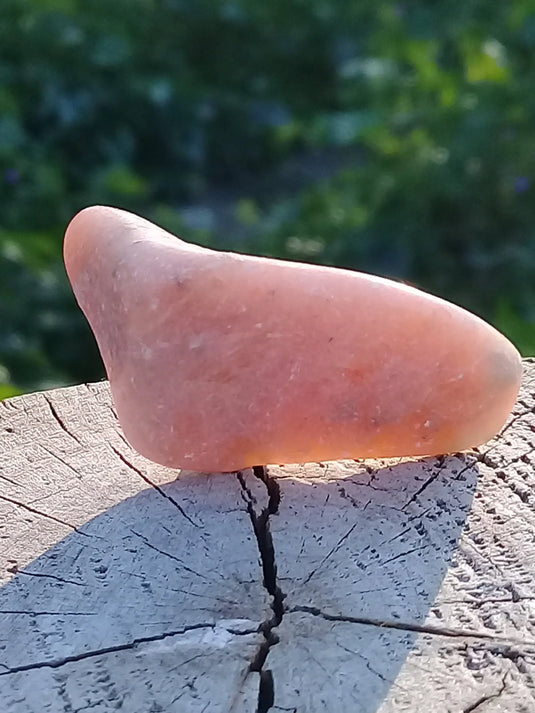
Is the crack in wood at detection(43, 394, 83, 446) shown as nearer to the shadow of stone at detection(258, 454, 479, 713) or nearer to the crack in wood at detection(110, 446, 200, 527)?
the crack in wood at detection(110, 446, 200, 527)

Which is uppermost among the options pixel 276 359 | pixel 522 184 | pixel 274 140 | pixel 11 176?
pixel 274 140

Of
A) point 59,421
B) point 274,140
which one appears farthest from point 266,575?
point 274,140

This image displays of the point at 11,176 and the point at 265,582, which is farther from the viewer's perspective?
the point at 11,176

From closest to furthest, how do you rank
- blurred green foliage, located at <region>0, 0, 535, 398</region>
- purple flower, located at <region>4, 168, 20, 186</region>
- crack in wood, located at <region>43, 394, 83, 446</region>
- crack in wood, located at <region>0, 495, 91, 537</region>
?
crack in wood, located at <region>0, 495, 91, 537</region> < crack in wood, located at <region>43, 394, 83, 446</region> < blurred green foliage, located at <region>0, 0, 535, 398</region> < purple flower, located at <region>4, 168, 20, 186</region>

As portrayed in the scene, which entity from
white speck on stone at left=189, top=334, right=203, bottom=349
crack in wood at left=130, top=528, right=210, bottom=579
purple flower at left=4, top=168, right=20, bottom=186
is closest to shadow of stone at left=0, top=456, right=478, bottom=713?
crack in wood at left=130, top=528, right=210, bottom=579

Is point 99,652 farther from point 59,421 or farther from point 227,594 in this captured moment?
point 59,421

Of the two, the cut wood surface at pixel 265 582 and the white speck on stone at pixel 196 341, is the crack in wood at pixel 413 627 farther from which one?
the white speck on stone at pixel 196 341

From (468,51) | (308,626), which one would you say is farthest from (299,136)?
(308,626)
